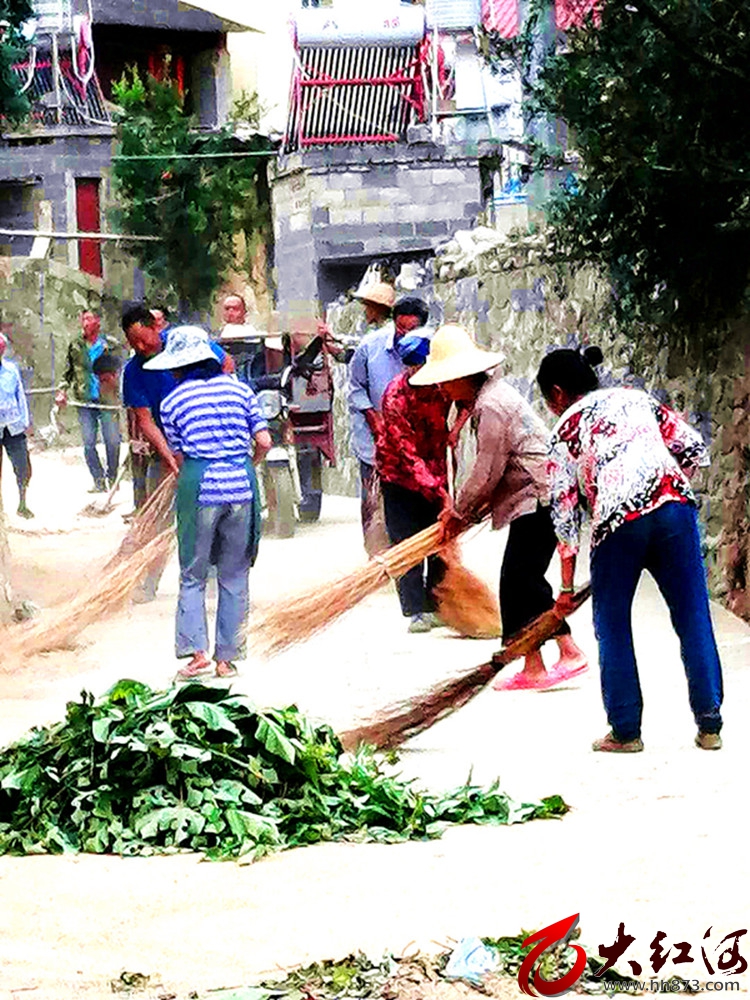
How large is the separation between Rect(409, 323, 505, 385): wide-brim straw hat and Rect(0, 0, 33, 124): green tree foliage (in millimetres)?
4546

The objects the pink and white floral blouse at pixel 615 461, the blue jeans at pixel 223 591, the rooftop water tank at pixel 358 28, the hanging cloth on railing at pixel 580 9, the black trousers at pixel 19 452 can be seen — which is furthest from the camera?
the rooftop water tank at pixel 358 28

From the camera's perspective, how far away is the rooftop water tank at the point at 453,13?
3731cm

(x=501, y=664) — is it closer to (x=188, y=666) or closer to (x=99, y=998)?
(x=188, y=666)

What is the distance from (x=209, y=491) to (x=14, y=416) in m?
8.62

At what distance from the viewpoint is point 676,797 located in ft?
24.4

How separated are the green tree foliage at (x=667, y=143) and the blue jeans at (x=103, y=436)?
10346mm

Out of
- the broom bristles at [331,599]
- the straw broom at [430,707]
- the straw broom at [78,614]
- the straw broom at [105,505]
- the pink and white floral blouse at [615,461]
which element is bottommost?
the straw broom at [105,505]

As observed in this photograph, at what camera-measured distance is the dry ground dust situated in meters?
5.64

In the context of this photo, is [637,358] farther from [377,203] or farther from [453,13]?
[453,13]

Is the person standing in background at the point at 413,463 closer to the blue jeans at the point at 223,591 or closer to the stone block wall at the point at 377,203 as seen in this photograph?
the blue jeans at the point at 223,591

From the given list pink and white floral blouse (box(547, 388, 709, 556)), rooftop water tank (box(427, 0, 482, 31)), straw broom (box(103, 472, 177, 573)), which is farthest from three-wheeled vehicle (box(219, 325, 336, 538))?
rooftop water tank (box(427, 0, 482, 31))

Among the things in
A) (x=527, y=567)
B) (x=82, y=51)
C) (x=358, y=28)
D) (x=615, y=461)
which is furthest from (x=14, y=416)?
(x=82, y=51)

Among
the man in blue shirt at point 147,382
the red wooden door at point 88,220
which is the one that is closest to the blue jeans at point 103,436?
the man in blue shirt at point 147,382

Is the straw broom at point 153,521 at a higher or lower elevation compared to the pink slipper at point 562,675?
higher
